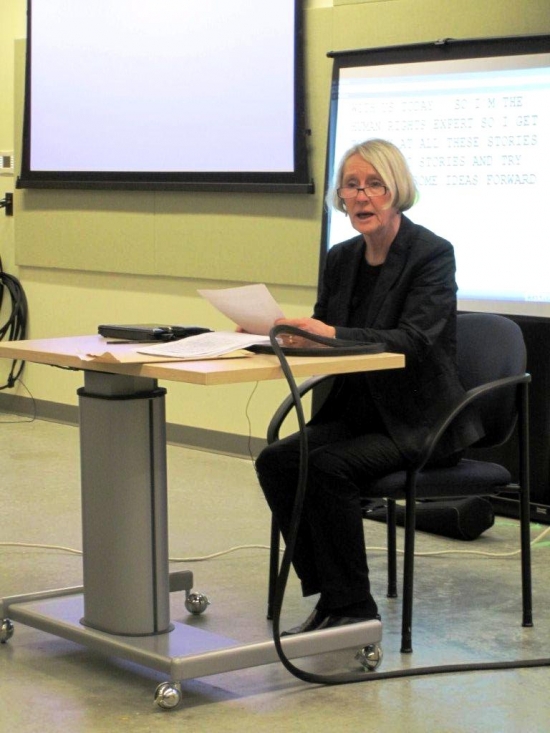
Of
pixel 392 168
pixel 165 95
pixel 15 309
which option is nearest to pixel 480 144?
pixel 392 168

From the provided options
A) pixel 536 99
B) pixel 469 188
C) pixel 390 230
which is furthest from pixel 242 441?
pixel 390 230

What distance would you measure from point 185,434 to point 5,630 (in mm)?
2681

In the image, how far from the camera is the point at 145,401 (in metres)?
2.54

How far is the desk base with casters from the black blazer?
18.7 inches

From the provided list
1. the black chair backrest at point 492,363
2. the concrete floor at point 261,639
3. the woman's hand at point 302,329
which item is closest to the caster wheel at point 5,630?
the concrete floor at point 261,639

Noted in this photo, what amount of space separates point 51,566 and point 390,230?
1425 mm

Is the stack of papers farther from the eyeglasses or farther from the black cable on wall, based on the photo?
the black cable on wall

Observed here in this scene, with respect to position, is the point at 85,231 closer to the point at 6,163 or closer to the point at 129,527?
the point at 6,163

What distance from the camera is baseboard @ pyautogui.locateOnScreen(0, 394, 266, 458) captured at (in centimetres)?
520

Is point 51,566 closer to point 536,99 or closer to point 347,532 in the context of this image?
point 347,532

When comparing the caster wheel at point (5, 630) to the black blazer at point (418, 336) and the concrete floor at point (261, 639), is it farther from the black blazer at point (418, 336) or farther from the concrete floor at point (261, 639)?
the black blazer at point (418, 336)

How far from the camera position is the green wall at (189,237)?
14.4ft

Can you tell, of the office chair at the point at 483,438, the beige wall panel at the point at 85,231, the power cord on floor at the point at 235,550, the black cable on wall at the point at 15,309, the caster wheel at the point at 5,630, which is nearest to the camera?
the office chair at the point at 483,438

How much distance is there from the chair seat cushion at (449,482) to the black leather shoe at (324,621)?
0.27 m
